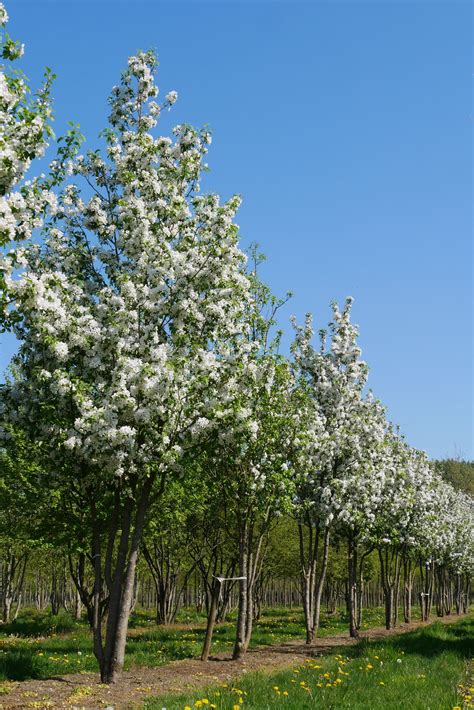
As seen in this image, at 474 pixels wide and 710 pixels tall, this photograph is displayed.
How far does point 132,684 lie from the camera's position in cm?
1641

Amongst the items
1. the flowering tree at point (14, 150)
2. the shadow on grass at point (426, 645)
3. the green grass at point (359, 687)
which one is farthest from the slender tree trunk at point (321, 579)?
the flowering tree at point (14, 150)

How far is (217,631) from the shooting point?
33219 mm

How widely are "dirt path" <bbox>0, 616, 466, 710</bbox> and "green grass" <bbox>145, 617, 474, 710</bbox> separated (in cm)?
211

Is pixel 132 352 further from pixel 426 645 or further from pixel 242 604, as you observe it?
pixel 426 645

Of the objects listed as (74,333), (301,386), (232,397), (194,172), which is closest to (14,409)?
(74,333)

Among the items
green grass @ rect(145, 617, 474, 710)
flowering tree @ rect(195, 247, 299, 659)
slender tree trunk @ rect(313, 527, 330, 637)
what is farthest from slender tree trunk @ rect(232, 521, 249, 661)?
slender tree trunk @ rect(313, 527, 330, 637)

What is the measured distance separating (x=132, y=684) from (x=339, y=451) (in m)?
15.2

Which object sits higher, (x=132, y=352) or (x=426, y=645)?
(x=132, y=352)

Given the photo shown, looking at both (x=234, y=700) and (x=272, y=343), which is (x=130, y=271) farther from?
(x=234, y=700)

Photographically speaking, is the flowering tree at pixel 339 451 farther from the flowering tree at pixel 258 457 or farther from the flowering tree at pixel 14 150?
the flowering tree at pixel 14 150

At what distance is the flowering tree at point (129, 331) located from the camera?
15.7m

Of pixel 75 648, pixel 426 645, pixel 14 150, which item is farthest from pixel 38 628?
pixel 14 150

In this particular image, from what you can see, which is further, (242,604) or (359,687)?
(242,604)

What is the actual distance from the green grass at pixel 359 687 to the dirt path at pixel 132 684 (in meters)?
2.11
